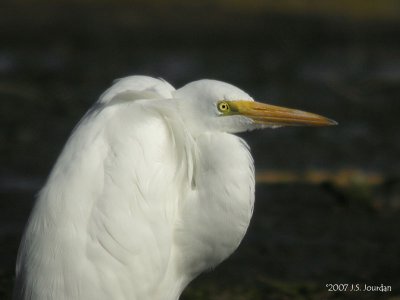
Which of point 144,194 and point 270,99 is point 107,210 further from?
point 270,99

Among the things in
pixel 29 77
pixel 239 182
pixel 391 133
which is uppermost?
pixel 239 182

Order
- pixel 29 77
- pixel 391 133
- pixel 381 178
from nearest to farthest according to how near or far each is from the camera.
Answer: pixel 381 178 < pixel 391 133 < pixel 29 77

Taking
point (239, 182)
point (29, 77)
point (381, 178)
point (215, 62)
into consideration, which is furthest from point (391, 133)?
point (239, 182)

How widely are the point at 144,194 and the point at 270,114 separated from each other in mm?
817

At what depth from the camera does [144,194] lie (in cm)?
497

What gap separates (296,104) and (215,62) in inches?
77.0

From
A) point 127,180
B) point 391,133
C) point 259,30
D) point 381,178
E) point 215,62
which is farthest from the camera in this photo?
point 259,30

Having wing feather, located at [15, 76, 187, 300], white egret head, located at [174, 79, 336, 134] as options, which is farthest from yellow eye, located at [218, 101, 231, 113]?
wing feather, located at [15, 76, 187, 300]

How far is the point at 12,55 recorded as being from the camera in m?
13.3

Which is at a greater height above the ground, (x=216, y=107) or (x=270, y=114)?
(x=216, y=107)

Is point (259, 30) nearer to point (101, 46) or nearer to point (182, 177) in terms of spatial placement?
point (101, 46)

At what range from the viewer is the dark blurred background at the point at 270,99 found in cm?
792

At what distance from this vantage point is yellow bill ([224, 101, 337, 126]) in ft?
16.9

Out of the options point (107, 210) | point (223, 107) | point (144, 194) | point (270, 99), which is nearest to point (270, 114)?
point (223, 107)
